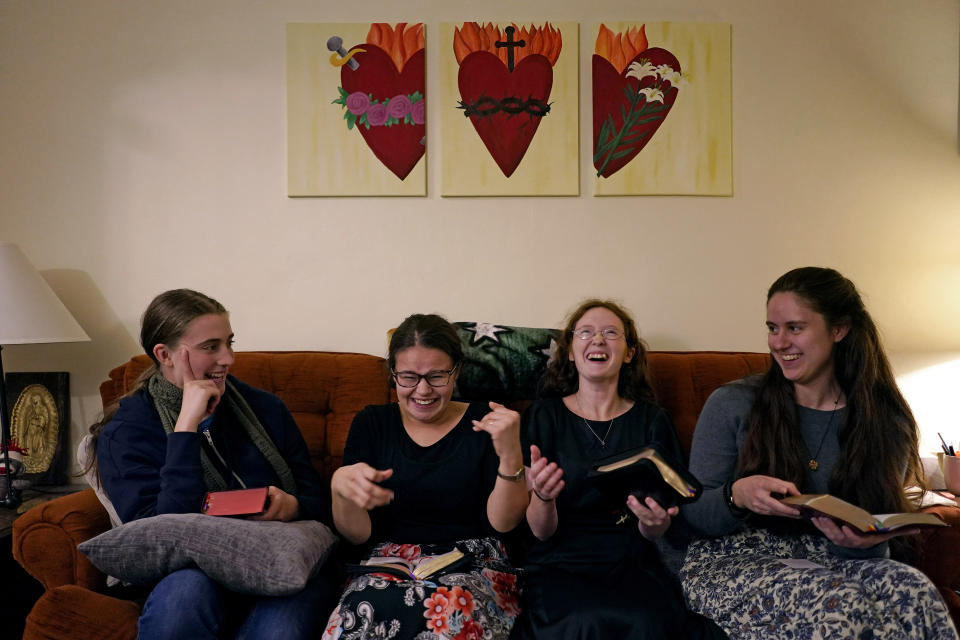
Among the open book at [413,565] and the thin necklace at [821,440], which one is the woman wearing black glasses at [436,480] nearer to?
the open book at [413,565]

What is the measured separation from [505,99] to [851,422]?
5.06ft

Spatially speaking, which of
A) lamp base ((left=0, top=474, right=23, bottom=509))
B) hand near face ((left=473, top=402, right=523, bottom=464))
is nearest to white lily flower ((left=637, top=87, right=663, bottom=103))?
hand near face ((left=473, top=402, right=523, bottom=464))

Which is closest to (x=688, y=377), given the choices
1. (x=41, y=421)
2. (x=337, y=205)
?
(x=337, y=205)

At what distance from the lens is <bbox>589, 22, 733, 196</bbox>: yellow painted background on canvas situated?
8.16 ft

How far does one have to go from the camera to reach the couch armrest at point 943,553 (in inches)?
67.9

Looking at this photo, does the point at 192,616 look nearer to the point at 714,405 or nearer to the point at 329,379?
the point at 329,379

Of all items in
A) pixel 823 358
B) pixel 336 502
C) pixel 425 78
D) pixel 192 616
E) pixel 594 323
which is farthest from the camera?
pixel 425 78

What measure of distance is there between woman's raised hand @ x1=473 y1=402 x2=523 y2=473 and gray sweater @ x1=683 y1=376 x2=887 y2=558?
0.50 meters

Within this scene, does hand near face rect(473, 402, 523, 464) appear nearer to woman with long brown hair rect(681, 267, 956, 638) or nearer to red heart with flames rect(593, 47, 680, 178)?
woman with long brown hair rect(681, 267, 956, 638)

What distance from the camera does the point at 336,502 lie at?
163 centimetres

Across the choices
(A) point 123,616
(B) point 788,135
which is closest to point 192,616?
(A) point 123,616

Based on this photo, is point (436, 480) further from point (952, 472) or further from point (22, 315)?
point (952, 472)

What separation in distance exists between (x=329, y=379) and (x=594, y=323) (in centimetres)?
86

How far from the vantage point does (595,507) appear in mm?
1752
